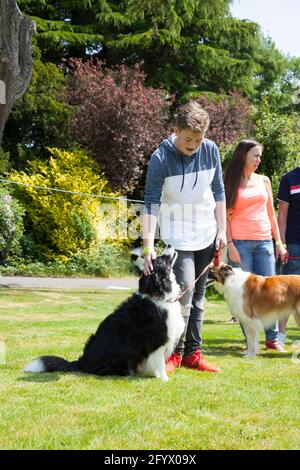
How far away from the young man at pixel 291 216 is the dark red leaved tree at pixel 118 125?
9.96 meters

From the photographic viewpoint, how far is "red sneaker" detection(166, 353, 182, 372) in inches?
169

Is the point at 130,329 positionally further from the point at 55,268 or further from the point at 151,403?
the point at 55,268

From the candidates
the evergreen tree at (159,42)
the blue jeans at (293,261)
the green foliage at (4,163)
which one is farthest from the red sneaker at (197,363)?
the evergreen tree at (159,42)

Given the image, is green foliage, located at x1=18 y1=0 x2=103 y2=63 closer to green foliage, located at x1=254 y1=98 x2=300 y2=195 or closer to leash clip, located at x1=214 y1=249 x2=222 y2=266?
green foliage, located at x1=254 y1=98 x2=300 y2=195

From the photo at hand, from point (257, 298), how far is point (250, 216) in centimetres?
79

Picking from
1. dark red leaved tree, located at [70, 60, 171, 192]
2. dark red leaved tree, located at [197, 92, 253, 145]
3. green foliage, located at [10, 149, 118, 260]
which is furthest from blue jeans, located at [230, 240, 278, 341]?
dark red leaved tree, located at [197, 92, 253, 145]

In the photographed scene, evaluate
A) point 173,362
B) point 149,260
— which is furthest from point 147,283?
point 173,362

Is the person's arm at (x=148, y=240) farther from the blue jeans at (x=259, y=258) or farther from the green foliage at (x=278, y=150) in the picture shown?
the green foliage at (x=278, y=150)

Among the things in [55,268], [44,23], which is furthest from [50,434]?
[44,23]

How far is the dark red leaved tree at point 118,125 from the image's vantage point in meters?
15.4

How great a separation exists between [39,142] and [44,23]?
3.94 meters

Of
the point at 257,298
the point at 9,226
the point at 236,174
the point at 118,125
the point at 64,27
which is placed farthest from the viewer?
the point at 64,27

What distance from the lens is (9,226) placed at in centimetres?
1345

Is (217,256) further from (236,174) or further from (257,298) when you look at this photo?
(236,174)
